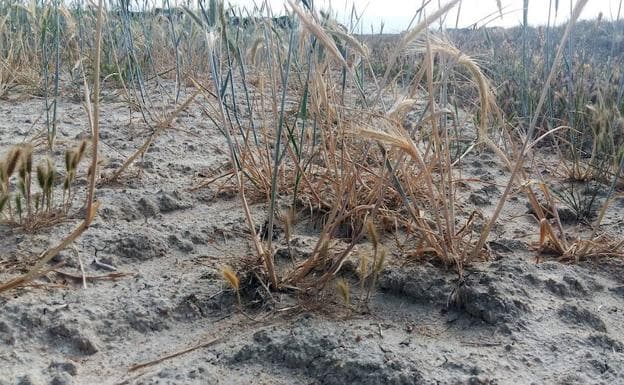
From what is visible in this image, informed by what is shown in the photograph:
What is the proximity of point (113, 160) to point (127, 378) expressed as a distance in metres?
1.07

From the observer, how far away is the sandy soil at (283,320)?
40.5 inches

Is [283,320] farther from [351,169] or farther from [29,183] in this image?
[29,183]

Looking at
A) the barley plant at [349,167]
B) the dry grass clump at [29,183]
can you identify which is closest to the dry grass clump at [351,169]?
the barley plant at [349,167]

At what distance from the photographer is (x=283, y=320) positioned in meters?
1.16

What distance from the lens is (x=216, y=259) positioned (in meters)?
1.38

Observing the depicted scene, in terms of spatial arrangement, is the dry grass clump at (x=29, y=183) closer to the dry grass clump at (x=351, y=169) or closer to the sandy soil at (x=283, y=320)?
the sandy soil at (x=283, y=320)

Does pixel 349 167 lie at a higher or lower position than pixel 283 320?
higher

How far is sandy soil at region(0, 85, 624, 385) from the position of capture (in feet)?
3.38

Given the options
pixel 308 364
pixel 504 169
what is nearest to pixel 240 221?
pixel 308 364

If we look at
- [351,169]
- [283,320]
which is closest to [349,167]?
[351,169]

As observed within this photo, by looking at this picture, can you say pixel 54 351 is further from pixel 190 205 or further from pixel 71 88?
pixel 71 88

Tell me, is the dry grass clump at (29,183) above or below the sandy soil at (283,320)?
above

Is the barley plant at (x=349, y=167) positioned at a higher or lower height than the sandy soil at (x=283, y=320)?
higher

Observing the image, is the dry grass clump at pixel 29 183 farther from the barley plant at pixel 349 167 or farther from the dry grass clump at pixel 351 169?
the dry grass clump at pixel 351 169
